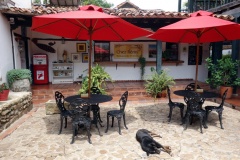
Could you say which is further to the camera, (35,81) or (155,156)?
(35,81)

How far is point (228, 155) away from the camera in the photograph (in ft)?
9.41

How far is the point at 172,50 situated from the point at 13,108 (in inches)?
307

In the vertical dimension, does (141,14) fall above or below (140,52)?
above

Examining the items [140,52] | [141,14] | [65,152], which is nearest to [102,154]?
[65,152]

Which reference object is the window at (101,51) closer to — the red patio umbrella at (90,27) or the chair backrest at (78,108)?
the red patio umbrella at (90,27)

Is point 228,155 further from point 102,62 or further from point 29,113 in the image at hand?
point 102,62

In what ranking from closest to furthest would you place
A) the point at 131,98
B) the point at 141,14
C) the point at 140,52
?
1. the point at 141,14
2. the point at 131,98
3. the point at 140,52

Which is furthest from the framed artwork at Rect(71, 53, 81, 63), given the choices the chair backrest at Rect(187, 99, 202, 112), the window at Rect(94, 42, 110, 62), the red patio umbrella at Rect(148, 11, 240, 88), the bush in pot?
the chair backrest at Rect(187, 99, 202, 112)

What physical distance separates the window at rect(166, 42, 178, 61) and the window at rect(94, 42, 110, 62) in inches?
125

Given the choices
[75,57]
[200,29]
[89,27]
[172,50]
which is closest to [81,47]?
[75,57]

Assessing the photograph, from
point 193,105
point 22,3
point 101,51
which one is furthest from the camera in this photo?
point 101,51

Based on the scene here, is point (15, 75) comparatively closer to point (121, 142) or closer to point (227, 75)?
point (121, 142)

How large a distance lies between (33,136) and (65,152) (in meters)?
1.03

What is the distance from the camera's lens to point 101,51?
8906mm
